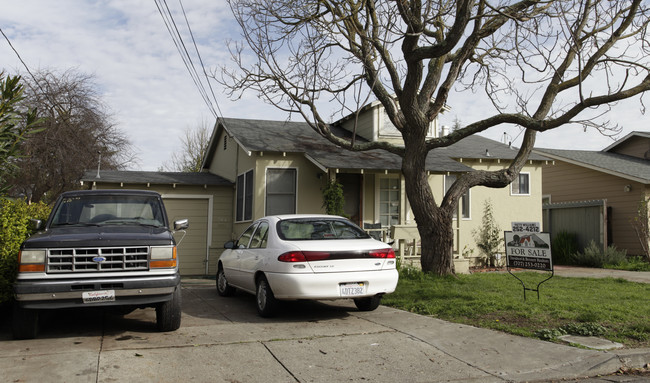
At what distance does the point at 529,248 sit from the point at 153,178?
1180cm

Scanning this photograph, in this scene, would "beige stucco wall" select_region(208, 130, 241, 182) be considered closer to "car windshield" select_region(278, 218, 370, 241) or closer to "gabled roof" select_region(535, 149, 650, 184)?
"car windshield" select_region(278, 218, 370, 241)

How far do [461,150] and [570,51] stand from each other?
25.1 ft

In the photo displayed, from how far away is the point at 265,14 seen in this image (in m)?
12.3

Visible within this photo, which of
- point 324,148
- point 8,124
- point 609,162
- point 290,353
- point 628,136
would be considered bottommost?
point 290,353

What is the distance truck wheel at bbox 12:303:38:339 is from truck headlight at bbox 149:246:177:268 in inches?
57.1

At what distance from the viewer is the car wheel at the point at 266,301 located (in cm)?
770

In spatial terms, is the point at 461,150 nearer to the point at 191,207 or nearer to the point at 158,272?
the point at 191,207

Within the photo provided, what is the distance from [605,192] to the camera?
67.7 ft

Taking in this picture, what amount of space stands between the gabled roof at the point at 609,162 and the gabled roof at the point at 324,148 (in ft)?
11.3

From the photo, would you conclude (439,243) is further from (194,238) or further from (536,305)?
(194,238)

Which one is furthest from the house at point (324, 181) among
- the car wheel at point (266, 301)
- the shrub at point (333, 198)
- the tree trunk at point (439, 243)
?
the car wheel at point (266, 301)

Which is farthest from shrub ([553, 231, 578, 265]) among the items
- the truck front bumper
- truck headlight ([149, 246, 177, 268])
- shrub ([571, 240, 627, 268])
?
the truck front bumper

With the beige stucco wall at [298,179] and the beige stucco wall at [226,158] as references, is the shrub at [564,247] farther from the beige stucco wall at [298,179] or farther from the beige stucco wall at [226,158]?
the beige stucco wall at [226,158]

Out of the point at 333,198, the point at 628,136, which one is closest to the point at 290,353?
the point at 333,198
